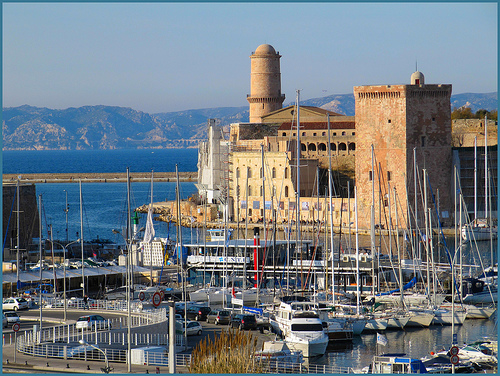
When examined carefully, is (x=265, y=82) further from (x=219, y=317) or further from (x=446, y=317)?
(x=219, y=317)

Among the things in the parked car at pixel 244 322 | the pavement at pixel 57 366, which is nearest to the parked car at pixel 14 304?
the parked car at pixel 244 322

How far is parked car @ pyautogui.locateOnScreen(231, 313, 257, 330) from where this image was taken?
26.8 metres

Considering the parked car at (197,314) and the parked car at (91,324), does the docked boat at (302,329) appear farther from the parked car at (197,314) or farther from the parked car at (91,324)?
the parked car at (91,324)

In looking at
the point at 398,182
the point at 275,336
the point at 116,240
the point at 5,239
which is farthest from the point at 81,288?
the point at 398,182

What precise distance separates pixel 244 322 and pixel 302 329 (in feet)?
9.48

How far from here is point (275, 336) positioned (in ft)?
85.5

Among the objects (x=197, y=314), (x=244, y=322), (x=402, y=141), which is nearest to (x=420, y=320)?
(x=244, y=322)

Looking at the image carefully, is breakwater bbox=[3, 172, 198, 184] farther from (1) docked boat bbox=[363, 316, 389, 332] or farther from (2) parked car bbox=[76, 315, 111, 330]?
(2) parked car bbox=[76, 315, 111, 330]

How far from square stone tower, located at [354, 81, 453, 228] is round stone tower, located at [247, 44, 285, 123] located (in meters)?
20.5

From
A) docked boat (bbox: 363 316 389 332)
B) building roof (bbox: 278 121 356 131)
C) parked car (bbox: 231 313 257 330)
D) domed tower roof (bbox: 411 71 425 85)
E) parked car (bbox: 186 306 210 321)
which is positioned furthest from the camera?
building roof (bbox: 278 121 356 131)

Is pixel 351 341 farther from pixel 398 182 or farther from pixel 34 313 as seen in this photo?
pixel 398 182

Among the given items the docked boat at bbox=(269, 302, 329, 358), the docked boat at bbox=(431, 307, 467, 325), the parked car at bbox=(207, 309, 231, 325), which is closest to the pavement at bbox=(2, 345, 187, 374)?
the docked boat at bbox=(269, 302, 329, 358)

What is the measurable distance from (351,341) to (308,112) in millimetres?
46841

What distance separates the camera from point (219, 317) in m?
27.6
